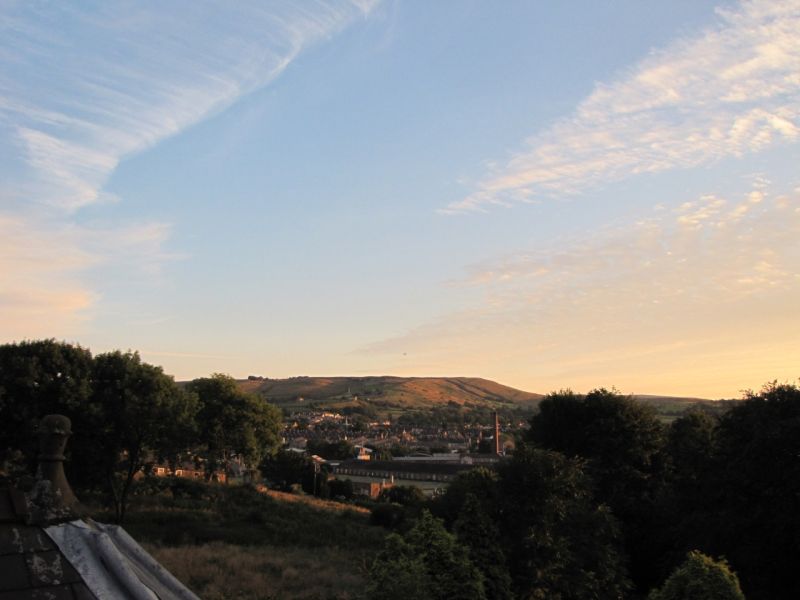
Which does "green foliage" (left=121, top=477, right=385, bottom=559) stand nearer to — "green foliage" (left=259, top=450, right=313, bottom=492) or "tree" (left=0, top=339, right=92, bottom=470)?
"tree" (left=0, top=339, right=92, bottom=470)

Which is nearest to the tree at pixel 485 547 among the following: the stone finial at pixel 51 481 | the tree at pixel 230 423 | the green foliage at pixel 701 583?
the green foliage at pixel 701 583

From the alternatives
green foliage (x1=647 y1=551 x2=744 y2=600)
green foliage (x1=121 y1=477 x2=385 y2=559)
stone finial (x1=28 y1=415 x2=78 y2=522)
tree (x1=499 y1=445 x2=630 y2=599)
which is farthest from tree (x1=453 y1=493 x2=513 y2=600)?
stone finial (x1=28 y1=415 x2=78 y2=522)

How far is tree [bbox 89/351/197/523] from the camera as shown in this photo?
32.3 m

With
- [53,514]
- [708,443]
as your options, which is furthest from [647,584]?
[53,514]

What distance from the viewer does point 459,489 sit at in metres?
25.1

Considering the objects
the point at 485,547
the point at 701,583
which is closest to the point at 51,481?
the point at 701,583

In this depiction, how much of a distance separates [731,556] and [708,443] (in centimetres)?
668

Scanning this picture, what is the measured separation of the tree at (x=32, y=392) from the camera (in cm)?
3091

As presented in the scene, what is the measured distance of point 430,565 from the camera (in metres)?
16.8

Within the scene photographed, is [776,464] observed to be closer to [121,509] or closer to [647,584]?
[647,584]

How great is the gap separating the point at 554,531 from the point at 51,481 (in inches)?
764

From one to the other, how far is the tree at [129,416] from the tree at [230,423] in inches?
663

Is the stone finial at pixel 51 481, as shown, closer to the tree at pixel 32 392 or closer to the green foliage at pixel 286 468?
the tree at pixel 32 392

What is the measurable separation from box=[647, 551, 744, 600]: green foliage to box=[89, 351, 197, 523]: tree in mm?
25197
